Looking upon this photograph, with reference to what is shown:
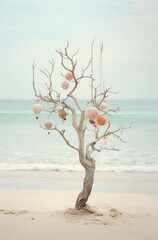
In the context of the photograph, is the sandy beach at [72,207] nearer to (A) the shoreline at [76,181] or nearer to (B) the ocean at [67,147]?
(A) the shoreline at [76,181]

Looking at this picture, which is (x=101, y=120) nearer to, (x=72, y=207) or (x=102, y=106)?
(x=102, y=106)

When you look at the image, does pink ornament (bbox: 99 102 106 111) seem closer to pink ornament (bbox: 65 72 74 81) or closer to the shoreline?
pink ornament (bbox: 65 72 74 81)

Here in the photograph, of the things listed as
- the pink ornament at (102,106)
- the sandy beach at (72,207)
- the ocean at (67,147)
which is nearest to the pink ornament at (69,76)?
the pink ornament at (102,106)

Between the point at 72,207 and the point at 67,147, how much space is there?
2778mm

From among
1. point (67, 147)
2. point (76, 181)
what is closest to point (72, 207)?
point (76, 181)

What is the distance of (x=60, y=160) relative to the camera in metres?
4.71

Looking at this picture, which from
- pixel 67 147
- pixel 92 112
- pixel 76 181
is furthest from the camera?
pixel 67 147

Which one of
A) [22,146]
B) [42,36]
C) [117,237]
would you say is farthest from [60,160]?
[117,237]

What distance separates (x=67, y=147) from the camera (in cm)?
546

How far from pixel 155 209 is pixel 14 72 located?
3796mm

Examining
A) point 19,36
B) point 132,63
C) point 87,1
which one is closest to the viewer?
point 87,1

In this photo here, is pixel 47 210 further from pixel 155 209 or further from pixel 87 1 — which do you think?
pixel 87 1

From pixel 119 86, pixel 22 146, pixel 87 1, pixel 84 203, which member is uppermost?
pixel 87 1

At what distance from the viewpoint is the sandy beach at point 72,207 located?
222 cm
